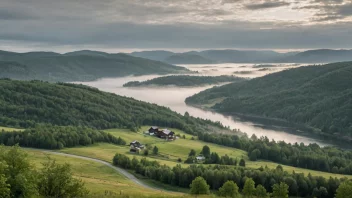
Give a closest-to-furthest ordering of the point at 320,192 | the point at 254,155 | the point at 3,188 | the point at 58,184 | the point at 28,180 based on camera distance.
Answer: the point at 3,188
the point at 28,180
the point at 58,184
the point at 320,192
the point at 254,155

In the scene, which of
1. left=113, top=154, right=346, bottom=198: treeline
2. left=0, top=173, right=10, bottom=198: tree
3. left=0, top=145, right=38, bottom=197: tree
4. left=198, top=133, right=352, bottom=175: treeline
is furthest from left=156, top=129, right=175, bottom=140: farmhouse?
left=0, top=173, right=10, bottom=198: tree

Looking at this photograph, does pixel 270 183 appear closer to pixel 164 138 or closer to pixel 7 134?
pixel 164 138

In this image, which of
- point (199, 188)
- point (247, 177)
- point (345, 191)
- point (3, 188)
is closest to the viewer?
point (3, 188)

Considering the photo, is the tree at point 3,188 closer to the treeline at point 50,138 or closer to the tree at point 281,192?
the tree at point 281,192

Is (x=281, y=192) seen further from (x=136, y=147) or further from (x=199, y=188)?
(x=136, y=147)

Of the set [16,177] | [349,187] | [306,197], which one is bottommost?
[306,197]

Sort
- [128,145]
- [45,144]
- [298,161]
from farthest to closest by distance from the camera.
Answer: [128,145] → [298,161] → [45,144]

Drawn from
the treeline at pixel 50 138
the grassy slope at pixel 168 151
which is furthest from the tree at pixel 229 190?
the treeline at pixel 50 138

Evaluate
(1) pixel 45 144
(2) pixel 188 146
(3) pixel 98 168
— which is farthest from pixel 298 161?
(1) pixel 45 144

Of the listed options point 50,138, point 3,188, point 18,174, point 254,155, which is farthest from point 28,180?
point 254,155
